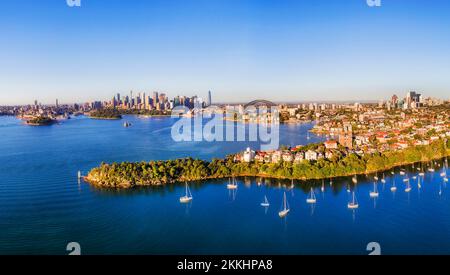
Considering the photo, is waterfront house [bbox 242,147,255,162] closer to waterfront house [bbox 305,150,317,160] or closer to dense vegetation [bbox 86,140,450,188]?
dense vegetation [bbox 86,140,450,188]

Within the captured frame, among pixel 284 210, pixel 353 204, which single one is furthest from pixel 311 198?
pixel 284 210

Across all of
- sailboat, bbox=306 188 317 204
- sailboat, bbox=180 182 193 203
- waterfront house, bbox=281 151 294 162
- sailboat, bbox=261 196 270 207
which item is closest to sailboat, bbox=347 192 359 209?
sailboat, bbox=306 188 317 204

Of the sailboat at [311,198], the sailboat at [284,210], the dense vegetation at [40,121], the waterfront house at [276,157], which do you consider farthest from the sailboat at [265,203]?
the dense vegetation at [40,121]

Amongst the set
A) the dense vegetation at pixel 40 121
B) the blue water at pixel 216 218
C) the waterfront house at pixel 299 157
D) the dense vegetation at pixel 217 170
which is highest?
the dense vegetation at pixel 40 121

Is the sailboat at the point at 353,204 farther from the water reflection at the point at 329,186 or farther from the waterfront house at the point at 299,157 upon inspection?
the waterfront house at the point at 299,157
